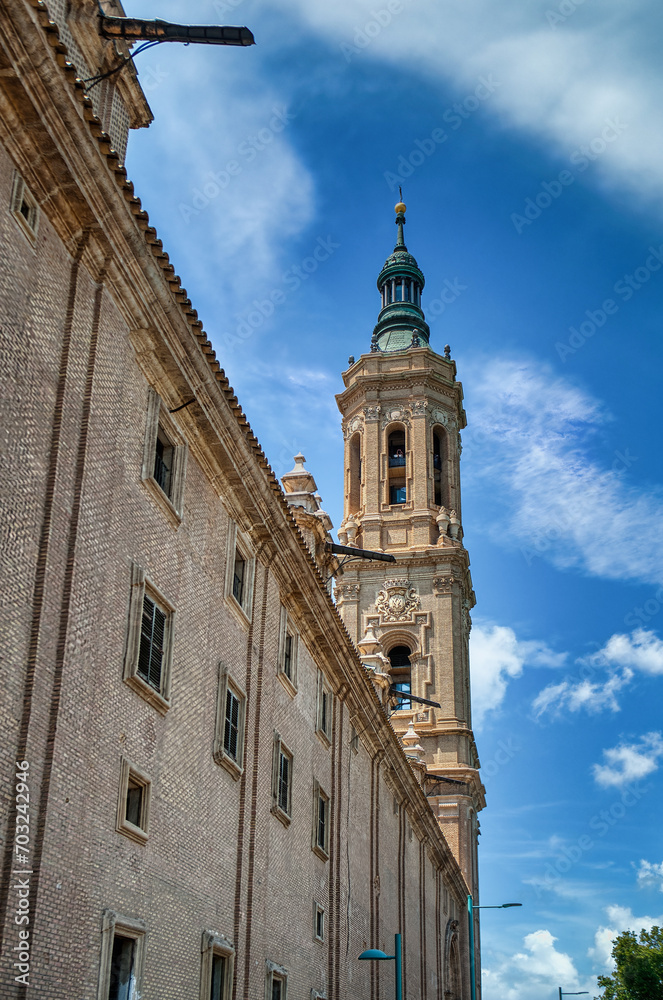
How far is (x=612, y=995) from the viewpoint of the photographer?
63.8 meters

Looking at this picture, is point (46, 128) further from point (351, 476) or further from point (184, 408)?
point (351, 476)

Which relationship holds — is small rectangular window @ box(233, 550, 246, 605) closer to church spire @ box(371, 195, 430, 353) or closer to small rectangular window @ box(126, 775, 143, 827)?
small rectangular window @ box(126, 775, 143, 827)

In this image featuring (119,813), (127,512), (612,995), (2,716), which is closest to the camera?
(2,716)

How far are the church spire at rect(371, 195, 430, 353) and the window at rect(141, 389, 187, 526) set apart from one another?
2118 inches

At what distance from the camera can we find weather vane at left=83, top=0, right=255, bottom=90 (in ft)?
53.6

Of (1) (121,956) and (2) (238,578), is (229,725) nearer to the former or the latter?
(2) (238,578)

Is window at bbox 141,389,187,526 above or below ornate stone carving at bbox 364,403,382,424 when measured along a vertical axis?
below

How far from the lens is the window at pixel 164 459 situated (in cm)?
1675

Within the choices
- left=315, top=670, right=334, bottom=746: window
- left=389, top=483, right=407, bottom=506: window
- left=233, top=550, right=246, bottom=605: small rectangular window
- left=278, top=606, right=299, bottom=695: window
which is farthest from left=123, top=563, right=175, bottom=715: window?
left=389, top=483, right=407, bottom=506: window

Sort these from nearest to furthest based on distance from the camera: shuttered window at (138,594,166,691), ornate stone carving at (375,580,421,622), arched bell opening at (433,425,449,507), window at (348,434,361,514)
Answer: shuttered window at (138,594,166,691)
ornate stone carving at (375,580,421,622)
window at (348,434,361,514)
arched bell opening at (433,425,449,507)

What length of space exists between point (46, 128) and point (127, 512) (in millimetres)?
5053

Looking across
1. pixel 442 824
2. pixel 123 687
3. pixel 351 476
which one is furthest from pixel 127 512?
pixel 351 476

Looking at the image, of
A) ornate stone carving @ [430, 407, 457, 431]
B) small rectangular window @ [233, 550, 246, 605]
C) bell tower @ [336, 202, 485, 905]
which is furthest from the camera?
ornate stone carving @ [430, 407, 457, 431]

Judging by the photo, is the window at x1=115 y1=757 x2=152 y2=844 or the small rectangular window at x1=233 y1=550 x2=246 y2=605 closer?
the window at x1=115 y1=757 x2=152 y2=844
